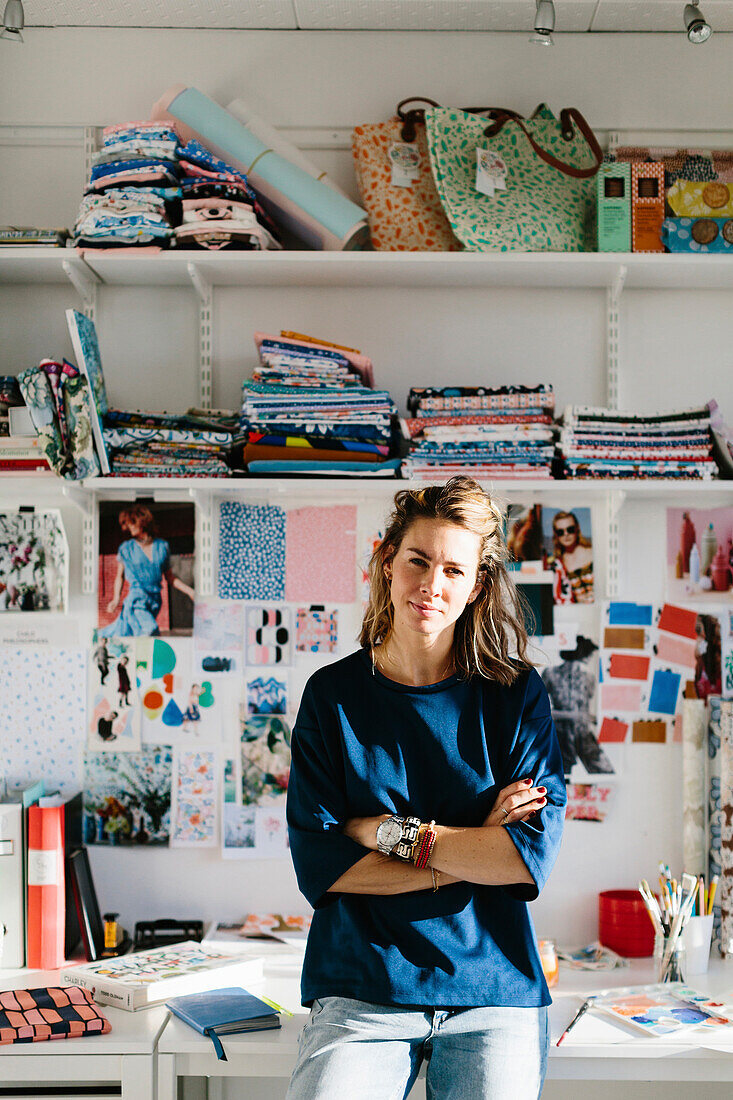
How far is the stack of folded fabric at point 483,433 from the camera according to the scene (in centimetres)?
216

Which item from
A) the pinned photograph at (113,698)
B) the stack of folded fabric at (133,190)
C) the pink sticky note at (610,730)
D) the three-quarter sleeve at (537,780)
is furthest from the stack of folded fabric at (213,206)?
the pink sticky note at (610,730)

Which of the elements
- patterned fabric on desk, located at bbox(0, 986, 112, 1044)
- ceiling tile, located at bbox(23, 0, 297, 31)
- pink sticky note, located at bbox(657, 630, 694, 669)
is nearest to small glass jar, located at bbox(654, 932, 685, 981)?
pink sticky note, located at bbox(657, 630, 694, 669)

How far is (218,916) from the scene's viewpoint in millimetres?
2352

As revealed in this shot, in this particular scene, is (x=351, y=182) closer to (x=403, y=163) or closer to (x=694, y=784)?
(x=403, y=163)

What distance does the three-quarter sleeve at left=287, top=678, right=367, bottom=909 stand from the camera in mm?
1609

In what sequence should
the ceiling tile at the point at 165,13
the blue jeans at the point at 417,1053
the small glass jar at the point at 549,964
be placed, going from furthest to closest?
the ceiling tile at the point at 165,13 < the small glass jar at the point at 549,964 < the blue jeans at the point at 417,1053

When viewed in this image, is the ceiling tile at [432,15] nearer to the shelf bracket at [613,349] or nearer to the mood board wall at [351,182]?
the mood board wall at [351,182]

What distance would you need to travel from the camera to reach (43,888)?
6.88ft

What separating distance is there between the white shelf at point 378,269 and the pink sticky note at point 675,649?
824 mm

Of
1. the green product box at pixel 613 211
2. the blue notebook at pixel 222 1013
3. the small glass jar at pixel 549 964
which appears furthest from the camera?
the green product box at pixel 613 211

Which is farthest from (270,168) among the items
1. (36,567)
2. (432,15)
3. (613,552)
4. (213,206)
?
(613,552)

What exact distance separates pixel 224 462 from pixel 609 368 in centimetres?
93

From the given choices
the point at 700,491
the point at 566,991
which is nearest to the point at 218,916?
the point at 566,991

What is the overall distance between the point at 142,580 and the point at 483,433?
0.87 meters
